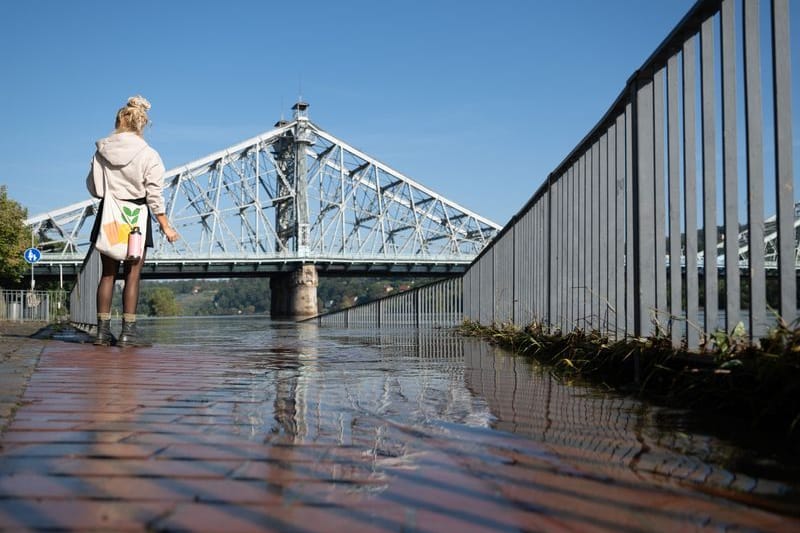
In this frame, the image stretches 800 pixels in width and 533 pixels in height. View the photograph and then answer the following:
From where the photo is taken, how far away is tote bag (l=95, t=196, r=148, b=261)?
459cm

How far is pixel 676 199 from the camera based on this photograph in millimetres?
2613

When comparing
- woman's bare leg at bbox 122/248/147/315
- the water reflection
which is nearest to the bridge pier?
woman's bare leg at bbox 122/248/147/315

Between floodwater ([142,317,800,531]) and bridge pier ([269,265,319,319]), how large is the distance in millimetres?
48943

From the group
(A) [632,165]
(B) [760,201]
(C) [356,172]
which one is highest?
(C) [356,172]

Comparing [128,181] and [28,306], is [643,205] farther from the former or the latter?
[28,306]

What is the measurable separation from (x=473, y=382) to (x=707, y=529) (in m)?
1.83

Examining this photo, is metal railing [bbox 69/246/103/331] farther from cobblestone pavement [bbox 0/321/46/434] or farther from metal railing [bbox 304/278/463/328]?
metal railing [bbox 304/278/463/328]

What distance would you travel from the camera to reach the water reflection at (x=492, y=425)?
1.29 m

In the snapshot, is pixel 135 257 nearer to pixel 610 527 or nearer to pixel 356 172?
pixel 610 527

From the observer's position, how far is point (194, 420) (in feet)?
6.01

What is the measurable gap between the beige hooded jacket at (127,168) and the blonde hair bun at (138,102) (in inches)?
7.8

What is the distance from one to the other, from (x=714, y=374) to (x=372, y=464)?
1.03 meters

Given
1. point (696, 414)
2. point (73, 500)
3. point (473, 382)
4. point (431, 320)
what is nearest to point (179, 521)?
point (73, 500)

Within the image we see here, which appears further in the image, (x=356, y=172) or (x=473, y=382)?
(x=356, y=172)
